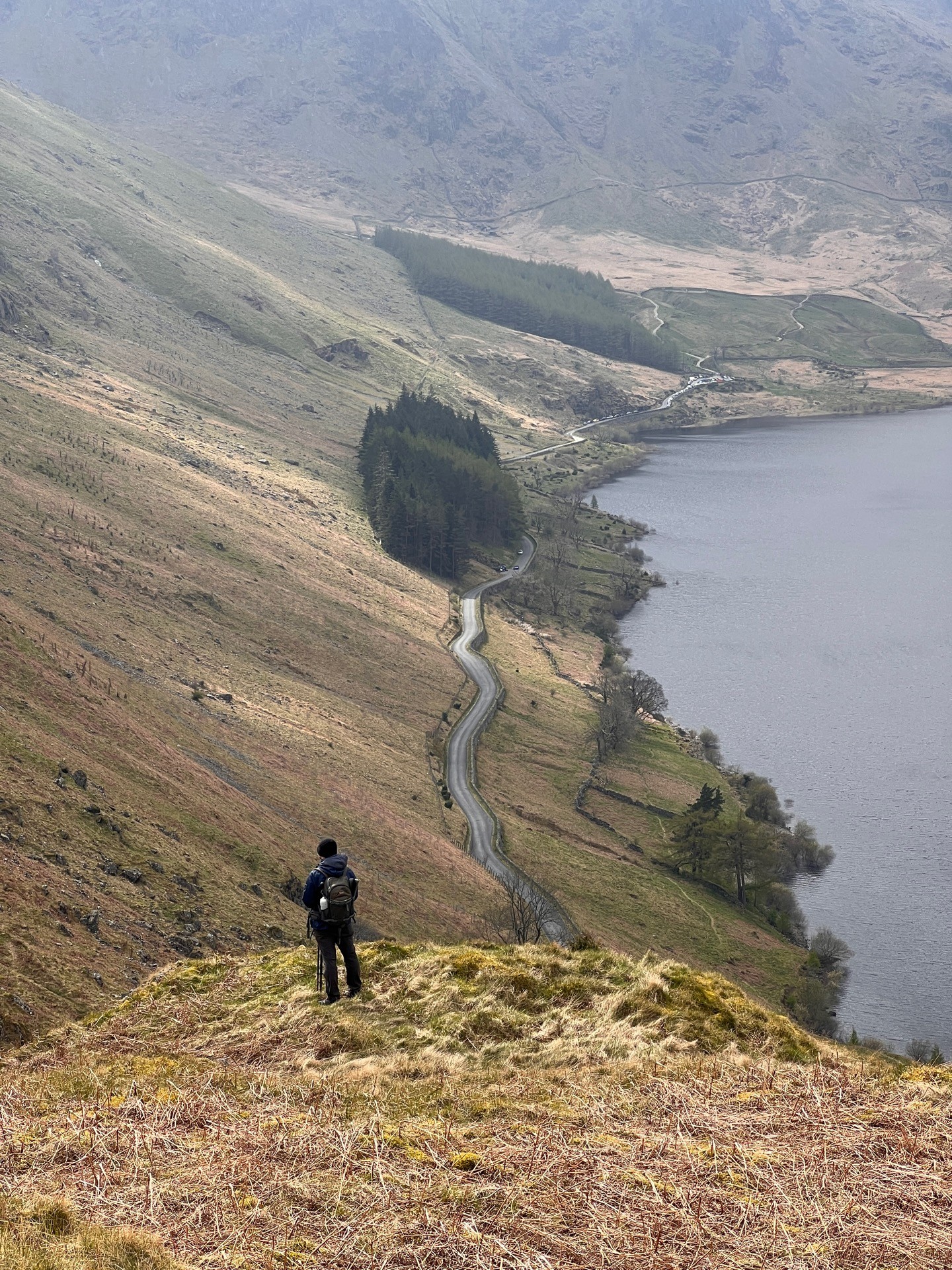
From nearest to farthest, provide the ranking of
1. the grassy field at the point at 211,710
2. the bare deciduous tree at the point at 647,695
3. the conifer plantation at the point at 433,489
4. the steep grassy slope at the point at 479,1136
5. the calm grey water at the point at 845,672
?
the steep grassy slope at the point at 479,1136, the grassy field at the point at 211,710, the calm grey water at the point at 845,672, the bare deciduous tree at the point at 647,695, the conifer plantation at the point at 433,489

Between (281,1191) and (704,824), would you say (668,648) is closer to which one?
(704,824)

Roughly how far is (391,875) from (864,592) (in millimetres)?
101080

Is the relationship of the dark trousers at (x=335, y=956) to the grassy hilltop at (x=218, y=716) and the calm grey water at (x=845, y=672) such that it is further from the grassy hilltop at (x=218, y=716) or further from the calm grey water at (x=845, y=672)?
the calm grey water at (x=845, y=672)

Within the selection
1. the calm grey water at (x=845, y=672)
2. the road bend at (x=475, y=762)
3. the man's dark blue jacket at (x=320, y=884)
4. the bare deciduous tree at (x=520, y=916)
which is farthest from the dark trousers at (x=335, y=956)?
the calm grey water at (x=845, y=672)

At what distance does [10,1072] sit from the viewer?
15234mm

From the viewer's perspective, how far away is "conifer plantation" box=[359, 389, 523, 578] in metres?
136

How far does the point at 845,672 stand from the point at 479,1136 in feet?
338

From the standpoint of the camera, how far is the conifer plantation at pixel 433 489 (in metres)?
136

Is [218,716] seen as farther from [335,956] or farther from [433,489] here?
[433,489]

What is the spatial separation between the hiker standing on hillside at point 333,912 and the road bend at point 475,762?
84.4 ft

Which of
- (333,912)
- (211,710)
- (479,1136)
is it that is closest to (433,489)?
(211,710)

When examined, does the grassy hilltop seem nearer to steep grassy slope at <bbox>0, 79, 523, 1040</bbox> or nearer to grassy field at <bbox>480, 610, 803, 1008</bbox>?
steep grassy slope at <bbox>0, 79, 523, 1040</bbox>

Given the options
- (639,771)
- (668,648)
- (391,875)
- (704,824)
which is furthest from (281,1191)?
(668,648)

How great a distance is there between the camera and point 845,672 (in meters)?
106
